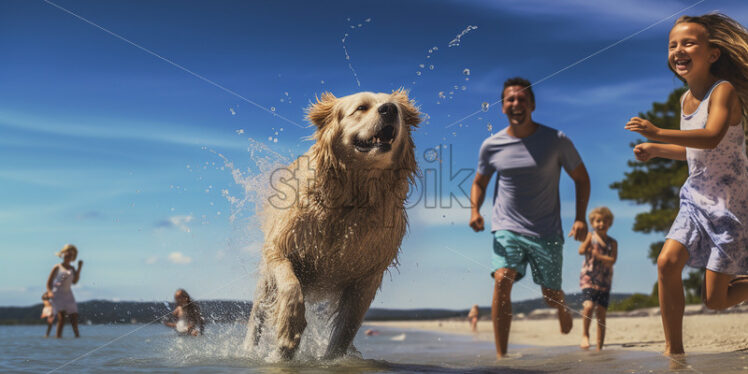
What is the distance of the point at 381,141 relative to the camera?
17.4 ft

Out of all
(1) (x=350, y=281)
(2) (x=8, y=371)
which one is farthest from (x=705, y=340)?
(2) (x=8, y=371)

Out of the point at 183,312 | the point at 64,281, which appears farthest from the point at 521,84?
the point at 64,281

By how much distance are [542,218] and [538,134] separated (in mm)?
960

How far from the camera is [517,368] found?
Result: 18.5 feet

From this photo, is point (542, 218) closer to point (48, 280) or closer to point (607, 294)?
point (607, 294)

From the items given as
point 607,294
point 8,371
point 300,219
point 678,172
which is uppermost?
point 678,172

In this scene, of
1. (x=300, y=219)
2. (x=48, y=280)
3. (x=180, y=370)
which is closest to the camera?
(x=180, y=370)

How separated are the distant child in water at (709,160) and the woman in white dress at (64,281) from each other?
1076cm

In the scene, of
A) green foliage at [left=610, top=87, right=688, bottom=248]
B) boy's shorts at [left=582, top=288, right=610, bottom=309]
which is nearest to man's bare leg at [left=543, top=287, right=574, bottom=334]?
boy's shorts at [left=582, top=288, right=610, bottom=309]

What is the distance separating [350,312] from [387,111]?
210cm

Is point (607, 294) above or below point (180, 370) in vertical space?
above

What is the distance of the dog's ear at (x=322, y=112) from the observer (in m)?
5.67

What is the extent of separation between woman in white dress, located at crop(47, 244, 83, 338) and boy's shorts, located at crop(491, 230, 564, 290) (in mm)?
8763

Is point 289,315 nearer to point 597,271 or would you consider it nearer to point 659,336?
point 597,271
